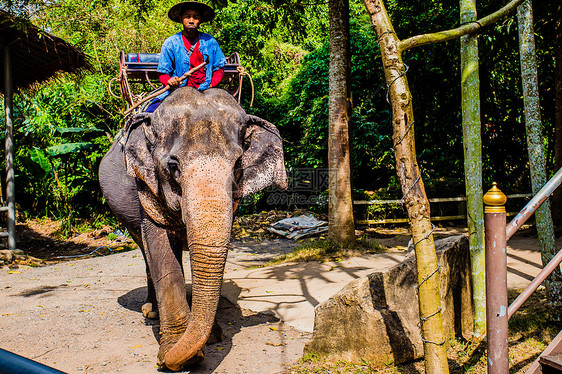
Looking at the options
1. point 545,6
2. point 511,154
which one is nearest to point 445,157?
point 511,154

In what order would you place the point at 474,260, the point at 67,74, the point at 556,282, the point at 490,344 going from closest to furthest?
the point at 490,344 → the point at 474,260 → the point at 556,282 → the point at 67,74

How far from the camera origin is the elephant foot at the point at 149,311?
15.7 ft

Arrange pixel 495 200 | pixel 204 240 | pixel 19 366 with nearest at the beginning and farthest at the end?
1. pixel 19 366
2. pixel 495 200
3. pixel 204 240

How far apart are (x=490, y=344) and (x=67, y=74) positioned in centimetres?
993

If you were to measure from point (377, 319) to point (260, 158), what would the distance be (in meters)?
1.57

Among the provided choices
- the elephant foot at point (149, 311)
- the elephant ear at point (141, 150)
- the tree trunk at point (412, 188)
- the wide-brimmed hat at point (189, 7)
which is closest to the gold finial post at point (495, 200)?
the tree trunk at point (412, 188)

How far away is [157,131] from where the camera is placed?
11.7ft

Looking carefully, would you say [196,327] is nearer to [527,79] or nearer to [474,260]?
[474,260]

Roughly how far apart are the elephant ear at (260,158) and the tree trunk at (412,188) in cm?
139

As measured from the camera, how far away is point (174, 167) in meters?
3.29

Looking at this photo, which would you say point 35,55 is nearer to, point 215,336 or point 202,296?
point 215,336

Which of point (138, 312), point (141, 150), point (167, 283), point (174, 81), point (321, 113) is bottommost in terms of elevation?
point (138, 312)

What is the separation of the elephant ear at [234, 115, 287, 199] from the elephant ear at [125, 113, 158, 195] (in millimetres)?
704

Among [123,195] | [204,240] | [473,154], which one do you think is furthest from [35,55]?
[473,154]
